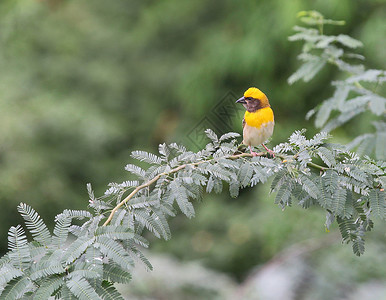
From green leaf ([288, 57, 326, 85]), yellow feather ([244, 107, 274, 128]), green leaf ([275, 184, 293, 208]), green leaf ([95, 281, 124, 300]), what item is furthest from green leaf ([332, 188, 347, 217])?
green leaf ([288, 57, 326, 85])

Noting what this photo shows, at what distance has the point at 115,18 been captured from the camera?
6523 millimetres

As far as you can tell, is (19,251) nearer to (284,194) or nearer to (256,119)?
(284,194)

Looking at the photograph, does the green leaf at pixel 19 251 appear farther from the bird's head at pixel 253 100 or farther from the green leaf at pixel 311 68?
the green leaf at pixel 311 68

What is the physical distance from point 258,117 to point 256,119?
1 centimetres

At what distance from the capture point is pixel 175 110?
592cm

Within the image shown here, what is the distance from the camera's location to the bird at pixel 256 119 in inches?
57.1

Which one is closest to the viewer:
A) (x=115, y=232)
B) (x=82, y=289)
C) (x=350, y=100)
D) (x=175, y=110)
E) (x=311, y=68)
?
(x=82, y=289)

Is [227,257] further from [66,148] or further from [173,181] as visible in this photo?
[173,181]

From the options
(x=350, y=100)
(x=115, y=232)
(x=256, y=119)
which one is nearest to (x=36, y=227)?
(x=115, y=232)

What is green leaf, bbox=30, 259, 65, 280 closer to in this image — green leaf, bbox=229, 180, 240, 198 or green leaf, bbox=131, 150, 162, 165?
green leaf, bbox=131, 150, 162, 165

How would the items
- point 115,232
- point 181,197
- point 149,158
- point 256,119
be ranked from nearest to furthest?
point 115,232 < point 181,197 < point 149,158 < point 256,119

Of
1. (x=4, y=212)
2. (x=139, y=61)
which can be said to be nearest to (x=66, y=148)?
(x=4, y=212)

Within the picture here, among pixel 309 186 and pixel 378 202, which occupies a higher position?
pixel 378 202

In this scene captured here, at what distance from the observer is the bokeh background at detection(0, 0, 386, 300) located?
338 centimetres
